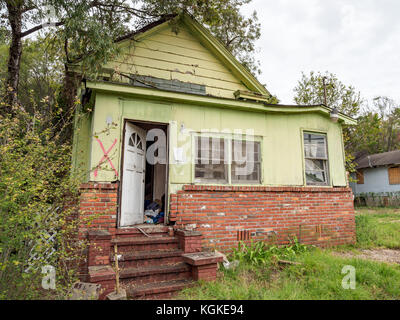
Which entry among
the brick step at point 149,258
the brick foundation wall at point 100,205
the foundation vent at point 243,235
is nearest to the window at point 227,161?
the foundation vent at point 243,235

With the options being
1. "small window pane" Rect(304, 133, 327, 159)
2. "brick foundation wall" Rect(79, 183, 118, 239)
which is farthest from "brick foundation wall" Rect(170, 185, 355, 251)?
"brick foundation wall" Rect(79, 183, 118, 239)

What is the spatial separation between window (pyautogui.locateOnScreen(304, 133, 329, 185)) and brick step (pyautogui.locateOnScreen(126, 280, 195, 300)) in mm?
4393

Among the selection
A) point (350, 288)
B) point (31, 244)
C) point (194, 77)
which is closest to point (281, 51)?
point (194, 77)

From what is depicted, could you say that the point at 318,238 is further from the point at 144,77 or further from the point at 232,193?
the point at 144,77

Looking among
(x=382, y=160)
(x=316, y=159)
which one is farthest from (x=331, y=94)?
(x=316, y=159)

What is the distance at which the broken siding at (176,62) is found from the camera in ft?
23.0

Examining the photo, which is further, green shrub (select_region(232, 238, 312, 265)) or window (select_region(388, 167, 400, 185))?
window (select_region(388, 167, 400, 185))

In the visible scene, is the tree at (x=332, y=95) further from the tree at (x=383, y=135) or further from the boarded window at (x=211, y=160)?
the boarded window at (x=211, y=160)

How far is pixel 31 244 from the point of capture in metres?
2.73

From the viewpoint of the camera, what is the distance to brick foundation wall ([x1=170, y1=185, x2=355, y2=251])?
5.29m

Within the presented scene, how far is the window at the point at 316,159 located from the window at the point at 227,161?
1492mm

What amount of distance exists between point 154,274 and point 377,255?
17.5ft

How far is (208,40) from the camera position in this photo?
790cm

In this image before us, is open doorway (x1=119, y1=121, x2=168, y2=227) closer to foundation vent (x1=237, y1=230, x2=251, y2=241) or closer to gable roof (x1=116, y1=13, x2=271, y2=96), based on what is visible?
foundation vent (x1=237, y1=230, x2=251, y2=241)
